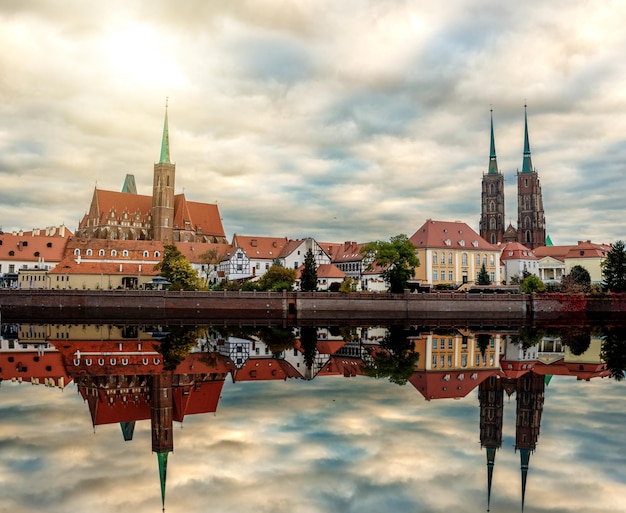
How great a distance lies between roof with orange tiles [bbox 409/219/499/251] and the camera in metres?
88.3

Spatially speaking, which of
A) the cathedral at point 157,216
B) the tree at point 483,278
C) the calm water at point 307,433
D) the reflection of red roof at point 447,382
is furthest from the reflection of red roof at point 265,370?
the cathedral at point 157,216

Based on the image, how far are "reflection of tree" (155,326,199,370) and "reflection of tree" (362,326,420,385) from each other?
8.82 m

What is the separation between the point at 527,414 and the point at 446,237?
7226 cm

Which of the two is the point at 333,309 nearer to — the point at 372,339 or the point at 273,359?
the point at 372,339

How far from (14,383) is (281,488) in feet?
54.7

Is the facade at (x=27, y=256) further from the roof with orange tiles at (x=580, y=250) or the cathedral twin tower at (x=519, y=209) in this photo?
the cathedral twin tower at (x=519, y=209)

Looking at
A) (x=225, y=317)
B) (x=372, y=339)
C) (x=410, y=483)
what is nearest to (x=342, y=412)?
(x=410, y=483)

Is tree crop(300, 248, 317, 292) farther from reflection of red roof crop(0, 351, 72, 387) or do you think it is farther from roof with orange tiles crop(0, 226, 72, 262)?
reflection of red roof crop(0, 351, 72, 387)

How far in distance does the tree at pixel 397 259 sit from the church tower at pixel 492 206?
7505 centimetres

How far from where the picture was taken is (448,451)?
1480 cm

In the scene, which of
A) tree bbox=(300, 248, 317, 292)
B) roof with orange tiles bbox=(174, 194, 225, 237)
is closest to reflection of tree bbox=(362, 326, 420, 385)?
tree bbox=(300, 248, 317, 292)

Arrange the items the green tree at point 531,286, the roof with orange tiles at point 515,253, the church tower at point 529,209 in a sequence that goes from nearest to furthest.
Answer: the green tree at point 531,286
the roof with orange tiles at point 515,253
the church tower at point 529,209

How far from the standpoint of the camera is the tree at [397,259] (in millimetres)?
71250

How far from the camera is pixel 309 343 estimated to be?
41156 mm
